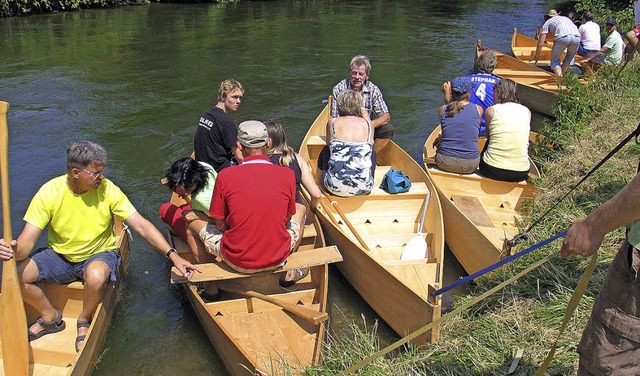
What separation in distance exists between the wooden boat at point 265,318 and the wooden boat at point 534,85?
270 inches

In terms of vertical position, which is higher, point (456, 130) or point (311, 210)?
point (456, 130)

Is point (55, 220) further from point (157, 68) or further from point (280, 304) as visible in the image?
point (157, 68)

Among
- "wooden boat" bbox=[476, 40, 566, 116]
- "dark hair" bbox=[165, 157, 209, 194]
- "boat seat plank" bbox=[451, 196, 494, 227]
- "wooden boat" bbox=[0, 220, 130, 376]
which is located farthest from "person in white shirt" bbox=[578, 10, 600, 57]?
"wooden boat" bbox=[0, 220, 130, 376]

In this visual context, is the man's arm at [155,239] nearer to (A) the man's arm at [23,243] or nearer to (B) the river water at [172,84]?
(A) the man's arm at [23,243]

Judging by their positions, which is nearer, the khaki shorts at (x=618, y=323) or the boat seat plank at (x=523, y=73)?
the khaki shorts at (x=618, y=323)

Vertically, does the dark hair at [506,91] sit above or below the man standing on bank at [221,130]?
above

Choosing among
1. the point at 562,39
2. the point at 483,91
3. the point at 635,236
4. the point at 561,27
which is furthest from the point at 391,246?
the point at 561,27

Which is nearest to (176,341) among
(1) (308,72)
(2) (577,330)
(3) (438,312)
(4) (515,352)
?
(3) (438,312)

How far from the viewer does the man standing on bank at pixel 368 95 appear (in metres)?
6.73

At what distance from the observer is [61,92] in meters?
11.5

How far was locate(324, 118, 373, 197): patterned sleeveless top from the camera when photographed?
5.50 m

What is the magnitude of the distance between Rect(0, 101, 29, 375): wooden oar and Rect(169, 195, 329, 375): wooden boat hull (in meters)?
1.22

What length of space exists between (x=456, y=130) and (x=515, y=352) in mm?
3284

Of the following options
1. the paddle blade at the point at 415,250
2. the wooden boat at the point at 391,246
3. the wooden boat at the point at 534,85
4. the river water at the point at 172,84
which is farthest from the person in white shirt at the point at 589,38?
the paddle blade at the point at 415,250
